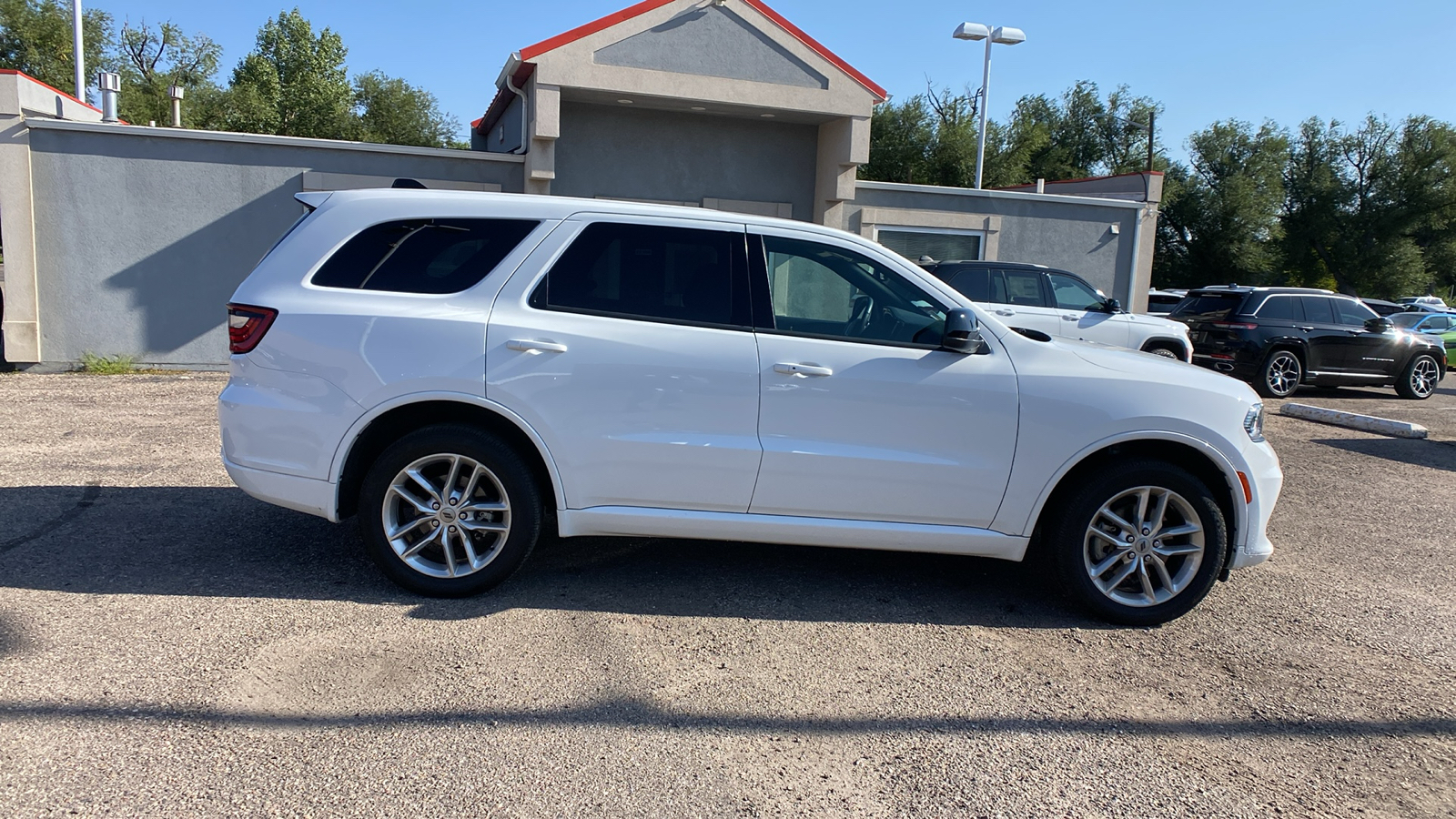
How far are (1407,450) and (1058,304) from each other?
171 inches

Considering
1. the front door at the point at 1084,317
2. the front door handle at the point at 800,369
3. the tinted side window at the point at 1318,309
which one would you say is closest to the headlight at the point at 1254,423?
the front door handle at the point at 800,369

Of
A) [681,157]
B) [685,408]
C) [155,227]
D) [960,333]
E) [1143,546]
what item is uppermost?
[681,157]

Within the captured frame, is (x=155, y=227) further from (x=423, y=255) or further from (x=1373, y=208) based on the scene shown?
(x=1373, y=208)

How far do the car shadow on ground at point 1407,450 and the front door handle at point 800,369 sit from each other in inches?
325

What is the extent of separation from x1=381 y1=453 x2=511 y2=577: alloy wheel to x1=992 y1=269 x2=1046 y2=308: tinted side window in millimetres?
9799

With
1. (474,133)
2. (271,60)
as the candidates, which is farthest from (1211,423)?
(271,60)

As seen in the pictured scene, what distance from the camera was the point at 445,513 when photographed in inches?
176

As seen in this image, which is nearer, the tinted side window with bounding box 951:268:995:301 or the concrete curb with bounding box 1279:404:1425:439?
the concrete curb with bounding box 1279:404:1425:439

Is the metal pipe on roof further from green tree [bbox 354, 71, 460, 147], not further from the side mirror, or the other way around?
green tree [bbox 354, 71, 460, 147]

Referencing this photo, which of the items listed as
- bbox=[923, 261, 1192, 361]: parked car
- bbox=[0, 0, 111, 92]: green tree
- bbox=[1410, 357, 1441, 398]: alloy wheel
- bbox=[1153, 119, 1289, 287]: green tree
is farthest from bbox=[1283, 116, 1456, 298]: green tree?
bbox=[0, 0, 111, 92]: green tree

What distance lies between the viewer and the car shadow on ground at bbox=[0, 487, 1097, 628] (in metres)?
4.66

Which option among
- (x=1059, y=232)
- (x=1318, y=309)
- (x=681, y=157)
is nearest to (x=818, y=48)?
(x=681, y=157)

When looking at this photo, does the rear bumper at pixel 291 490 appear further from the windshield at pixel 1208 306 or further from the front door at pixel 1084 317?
the windshield at pixel 1208 306

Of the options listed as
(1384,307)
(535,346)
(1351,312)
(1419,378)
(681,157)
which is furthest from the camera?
(1384,307)
